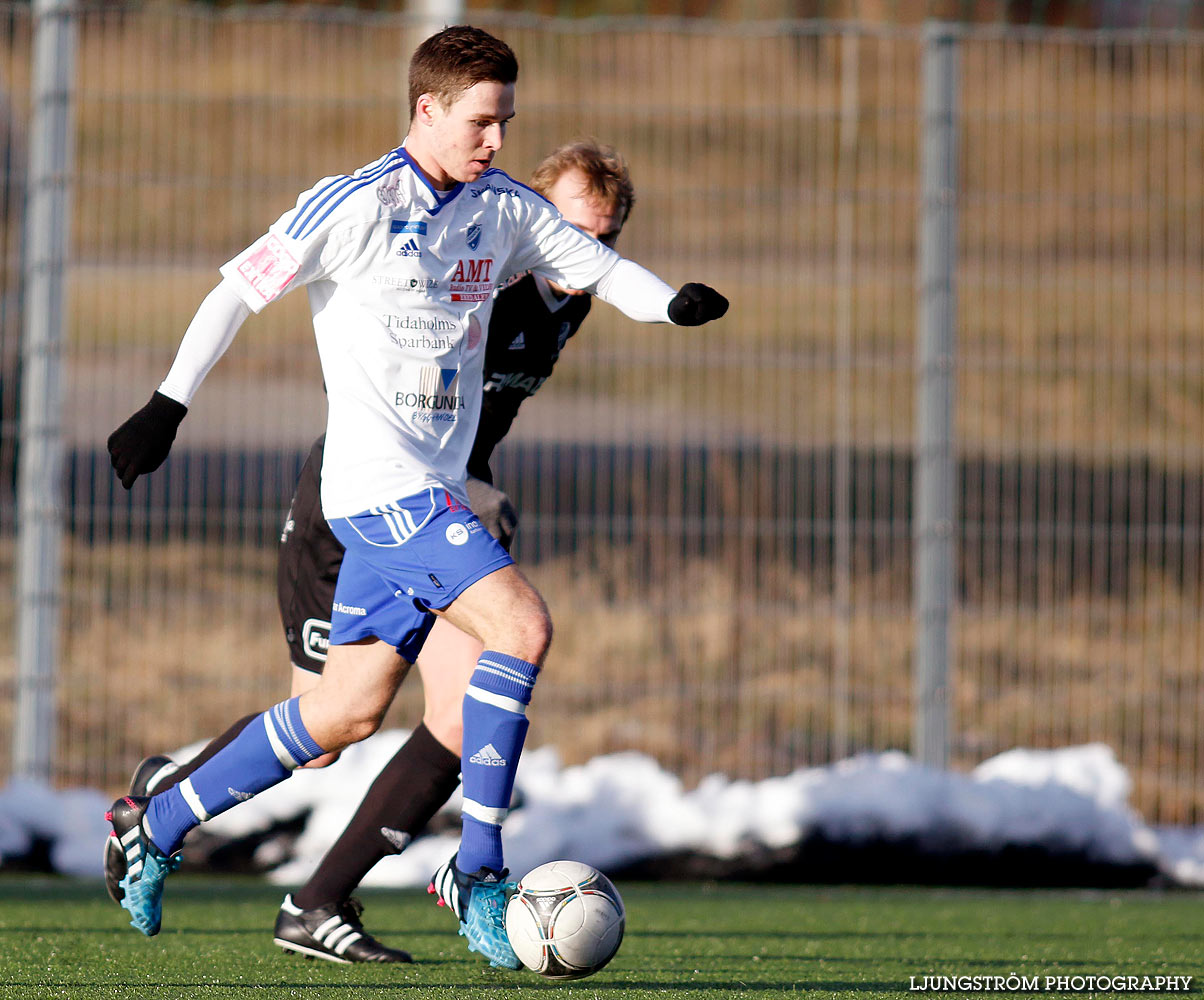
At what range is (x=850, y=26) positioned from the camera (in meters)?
6.33

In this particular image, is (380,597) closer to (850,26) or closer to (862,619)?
(862,619)

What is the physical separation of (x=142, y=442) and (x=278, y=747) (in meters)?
0.82

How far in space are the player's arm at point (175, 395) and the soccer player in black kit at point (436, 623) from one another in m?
0.73

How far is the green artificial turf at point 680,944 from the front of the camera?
151 inches

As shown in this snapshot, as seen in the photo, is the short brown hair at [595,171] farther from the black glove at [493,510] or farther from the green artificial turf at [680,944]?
the green artificial turf at [680,944]

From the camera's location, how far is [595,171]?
434cm

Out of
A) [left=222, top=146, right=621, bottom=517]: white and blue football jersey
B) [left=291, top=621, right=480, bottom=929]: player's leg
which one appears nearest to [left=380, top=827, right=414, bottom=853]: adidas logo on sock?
[left=291, top=621, right=480, bottom=929]: player's leg

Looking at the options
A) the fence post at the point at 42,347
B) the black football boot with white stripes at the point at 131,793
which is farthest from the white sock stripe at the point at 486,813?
the fence post at the point at 42,347

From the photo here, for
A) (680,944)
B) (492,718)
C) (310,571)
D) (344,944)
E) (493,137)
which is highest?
(493,137)

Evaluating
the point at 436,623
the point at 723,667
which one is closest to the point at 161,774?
the point at 436,623

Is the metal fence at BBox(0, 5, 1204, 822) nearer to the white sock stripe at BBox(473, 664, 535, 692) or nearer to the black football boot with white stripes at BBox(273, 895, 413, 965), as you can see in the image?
the black football boot with white stripes at BBox(273, 895, 413, 965)

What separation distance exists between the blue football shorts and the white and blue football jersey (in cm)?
4

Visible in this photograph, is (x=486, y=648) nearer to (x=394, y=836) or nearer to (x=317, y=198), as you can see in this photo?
(x=394, y=836)

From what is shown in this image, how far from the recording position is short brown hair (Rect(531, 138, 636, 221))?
4.34 metres
